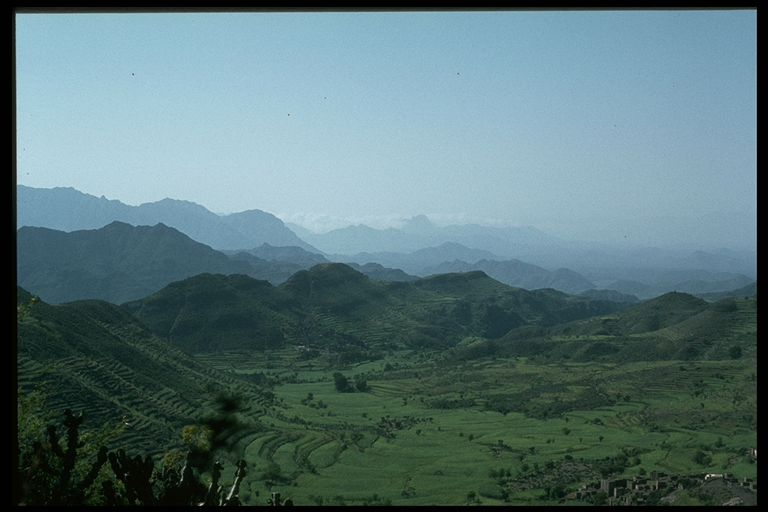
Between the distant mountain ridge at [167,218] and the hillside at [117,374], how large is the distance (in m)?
1.76

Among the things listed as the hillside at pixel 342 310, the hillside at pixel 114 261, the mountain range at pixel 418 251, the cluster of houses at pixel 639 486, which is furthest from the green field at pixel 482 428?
the hillside at pixel 114 261

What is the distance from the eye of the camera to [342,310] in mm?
19328

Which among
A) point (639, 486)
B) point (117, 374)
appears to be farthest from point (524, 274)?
point (117, 374)

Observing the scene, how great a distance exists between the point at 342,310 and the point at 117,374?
9850 mm

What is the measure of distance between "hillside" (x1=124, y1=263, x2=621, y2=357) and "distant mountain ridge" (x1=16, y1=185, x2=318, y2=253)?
3.66 ft

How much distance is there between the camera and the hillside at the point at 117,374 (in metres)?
8.54

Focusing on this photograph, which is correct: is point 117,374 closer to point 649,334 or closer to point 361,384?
point 361,384

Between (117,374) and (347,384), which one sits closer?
(117,374)

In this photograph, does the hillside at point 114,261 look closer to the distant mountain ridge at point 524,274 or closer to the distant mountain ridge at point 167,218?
the distant mountain ridge at point 167,218

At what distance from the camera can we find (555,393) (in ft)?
48.3

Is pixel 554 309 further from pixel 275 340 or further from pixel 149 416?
pixel 149 416

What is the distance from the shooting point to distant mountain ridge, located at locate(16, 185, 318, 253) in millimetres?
11648

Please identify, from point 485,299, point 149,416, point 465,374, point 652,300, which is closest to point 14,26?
point 149,416

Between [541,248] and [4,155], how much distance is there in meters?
20.1
